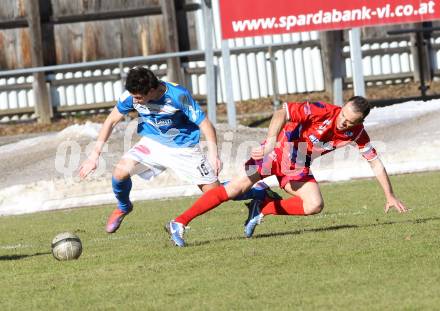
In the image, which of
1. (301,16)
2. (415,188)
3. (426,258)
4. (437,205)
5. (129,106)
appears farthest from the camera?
(301,16)

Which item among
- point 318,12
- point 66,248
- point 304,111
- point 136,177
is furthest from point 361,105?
point 318,12

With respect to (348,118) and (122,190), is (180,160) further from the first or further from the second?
(348,118)

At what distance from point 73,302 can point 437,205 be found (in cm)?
633

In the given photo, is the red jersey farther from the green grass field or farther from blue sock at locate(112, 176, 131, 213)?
blue sock at locate(112, 176, 131, 213)

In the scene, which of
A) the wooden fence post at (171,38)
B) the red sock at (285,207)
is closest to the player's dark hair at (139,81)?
the red sock at (285,207)

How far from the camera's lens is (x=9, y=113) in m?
28.2

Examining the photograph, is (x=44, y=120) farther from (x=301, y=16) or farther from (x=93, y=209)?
(x=93, y=209)

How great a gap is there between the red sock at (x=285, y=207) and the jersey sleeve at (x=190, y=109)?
1.02 meters

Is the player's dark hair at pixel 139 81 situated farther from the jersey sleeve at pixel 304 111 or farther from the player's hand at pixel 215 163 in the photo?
the jersey sleeve at pixel 304 111

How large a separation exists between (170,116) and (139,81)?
3.05 feet

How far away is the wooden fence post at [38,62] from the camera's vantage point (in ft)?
91.1

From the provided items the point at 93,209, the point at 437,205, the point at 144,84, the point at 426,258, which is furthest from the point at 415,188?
the point at 426,258

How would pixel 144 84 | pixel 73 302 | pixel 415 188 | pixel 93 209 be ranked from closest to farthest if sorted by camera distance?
1. pixel 73 302
2. pixel 144 84
3. pixel 415 188
4. pixel 93 209

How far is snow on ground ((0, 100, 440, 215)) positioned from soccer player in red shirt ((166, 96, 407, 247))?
6.89 metres
